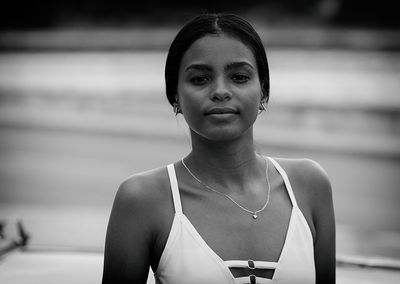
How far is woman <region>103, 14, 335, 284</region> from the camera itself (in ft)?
4.62

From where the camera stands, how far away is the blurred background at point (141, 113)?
4.64 meters

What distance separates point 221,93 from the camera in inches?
56.2

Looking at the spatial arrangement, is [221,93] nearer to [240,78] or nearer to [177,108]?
[240,78]

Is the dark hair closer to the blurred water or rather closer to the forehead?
the forehead

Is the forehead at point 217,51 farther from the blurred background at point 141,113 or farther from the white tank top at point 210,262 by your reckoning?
the blurred background at point 141,113

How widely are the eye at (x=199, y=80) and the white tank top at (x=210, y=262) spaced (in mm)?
249

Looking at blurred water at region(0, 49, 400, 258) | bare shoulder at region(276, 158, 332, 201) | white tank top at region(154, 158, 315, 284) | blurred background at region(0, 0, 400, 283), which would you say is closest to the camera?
white tank top at region(154, 158, 315, 284)

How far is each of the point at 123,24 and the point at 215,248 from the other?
15.9 meters

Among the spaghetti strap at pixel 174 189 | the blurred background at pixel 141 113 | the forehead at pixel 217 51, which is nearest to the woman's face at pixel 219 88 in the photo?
the forehead at pixel 217 51

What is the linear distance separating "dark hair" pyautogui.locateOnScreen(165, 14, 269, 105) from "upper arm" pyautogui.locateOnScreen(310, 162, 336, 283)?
288 mm

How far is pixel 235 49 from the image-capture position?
148 centimetres

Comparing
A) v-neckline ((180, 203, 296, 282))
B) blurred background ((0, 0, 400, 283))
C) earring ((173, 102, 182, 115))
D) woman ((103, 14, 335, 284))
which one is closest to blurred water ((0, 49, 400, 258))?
blurred background ((0, 0, 400, 283))

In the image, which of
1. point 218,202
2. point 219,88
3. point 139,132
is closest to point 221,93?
point 219,88

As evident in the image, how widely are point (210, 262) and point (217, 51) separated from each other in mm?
443
